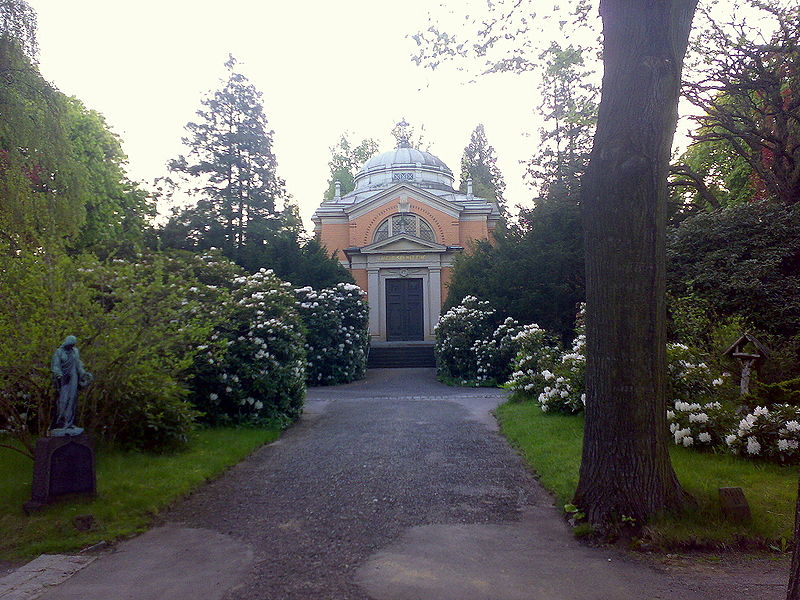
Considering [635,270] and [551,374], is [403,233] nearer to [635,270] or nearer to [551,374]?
[551,374]

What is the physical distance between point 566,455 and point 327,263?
52.4ft

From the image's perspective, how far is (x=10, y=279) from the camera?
6762mm

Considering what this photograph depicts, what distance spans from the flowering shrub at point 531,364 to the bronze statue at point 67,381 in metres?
8.23

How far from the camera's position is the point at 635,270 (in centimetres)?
528

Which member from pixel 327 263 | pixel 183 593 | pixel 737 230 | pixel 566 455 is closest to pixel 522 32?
pixel 566 455

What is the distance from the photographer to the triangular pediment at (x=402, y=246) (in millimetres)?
30750

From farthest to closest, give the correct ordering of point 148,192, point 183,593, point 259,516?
point 148,192 < point 259,516 < point 183,593

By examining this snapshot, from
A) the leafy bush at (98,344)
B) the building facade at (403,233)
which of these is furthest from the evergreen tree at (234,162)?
the leafy bush at (98,344)

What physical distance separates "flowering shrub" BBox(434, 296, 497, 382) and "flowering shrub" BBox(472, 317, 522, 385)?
0.25 metres

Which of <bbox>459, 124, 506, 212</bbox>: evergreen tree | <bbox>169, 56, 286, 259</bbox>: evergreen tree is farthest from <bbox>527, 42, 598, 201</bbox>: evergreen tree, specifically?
<bbox>459, 124, 506, 212</bbox>: evergreen tree

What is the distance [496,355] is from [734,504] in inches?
548

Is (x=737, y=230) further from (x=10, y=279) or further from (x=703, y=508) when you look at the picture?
(x=10, y=279)

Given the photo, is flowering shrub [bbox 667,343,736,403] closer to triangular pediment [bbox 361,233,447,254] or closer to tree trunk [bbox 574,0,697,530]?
tree trunk [bbox 574,0,697,530]

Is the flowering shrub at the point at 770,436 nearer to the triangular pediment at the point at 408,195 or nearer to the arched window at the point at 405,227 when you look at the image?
the arched window at the point at 405,227
